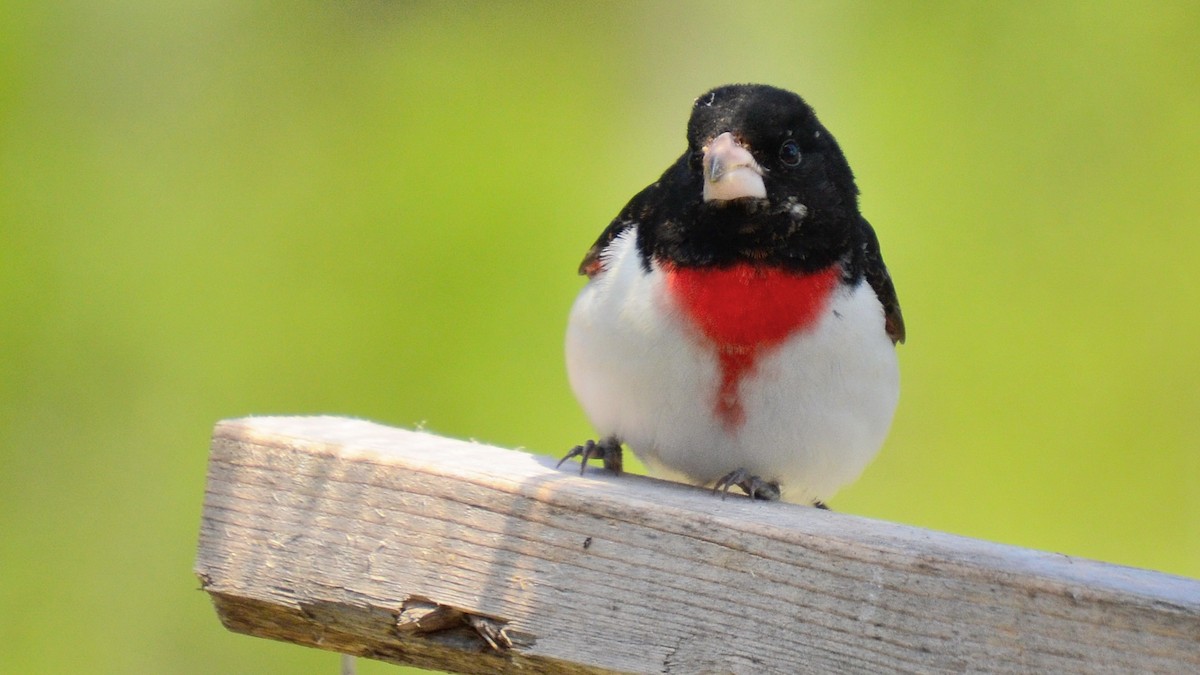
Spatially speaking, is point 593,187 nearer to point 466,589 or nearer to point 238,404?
point 238,404

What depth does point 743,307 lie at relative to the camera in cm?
247

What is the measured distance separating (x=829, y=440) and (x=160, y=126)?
3300mm

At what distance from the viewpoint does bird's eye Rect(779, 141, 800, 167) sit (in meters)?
2.56

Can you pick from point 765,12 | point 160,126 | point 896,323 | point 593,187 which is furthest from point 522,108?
point 896,323

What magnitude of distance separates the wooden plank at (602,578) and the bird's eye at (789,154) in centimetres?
69

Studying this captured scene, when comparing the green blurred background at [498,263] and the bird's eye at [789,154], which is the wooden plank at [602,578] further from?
the green blurred background at [498,263]

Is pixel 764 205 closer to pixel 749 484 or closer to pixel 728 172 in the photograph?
pixel 728 172

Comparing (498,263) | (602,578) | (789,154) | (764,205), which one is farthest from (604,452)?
(498,263)

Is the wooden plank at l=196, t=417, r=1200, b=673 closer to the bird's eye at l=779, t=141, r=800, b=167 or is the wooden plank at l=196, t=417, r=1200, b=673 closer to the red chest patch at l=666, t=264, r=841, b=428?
the red chest patch at l=666, t=264, r=841, b=428

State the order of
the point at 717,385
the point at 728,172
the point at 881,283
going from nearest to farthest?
the point at 728,172, the point at 717,385, the point at 881,283

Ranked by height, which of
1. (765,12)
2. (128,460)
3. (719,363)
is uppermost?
(765,12)

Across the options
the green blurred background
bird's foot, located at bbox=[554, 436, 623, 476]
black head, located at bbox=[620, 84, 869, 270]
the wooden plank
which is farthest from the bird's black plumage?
the green blurred background

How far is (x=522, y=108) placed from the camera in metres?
4.98

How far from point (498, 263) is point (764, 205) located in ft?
7.38
